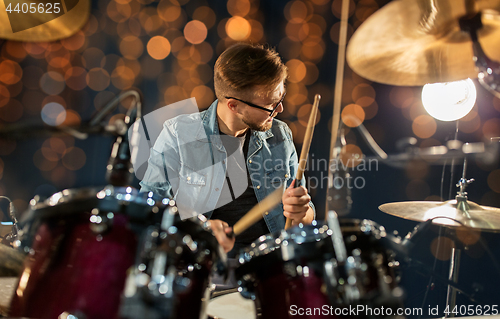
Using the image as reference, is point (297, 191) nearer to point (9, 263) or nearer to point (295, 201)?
point (295, 201)

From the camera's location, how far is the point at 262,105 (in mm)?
1453

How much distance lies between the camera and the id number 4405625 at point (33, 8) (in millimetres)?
1149

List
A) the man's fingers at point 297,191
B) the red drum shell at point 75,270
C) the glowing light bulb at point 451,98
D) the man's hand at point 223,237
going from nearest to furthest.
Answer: the red drum shell at point 75,270
the man's hand at point 223,237
the man's fingers at point 297,191
the glowing light bulb at point 451,98

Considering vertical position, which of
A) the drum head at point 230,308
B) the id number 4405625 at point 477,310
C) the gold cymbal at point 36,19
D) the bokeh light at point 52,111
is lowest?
the id number 4405625 at point 477,310

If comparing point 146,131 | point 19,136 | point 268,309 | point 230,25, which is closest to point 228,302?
point 268,309

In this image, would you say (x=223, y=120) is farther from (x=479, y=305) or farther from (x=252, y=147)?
(x=479, y=305)

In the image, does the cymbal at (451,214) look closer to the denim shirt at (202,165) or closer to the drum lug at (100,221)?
the denim shirt at (202,165)

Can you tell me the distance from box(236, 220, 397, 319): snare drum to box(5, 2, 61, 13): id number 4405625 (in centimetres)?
125

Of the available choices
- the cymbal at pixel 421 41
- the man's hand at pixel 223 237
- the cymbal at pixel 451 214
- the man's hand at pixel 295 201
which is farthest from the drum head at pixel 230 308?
the cymbal at pixel 421 41

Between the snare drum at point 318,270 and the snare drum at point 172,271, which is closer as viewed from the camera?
the snare drum at point 172,271

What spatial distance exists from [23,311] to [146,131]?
55.3 inches

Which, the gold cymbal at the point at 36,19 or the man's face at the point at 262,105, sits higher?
the gold cymbal at the point at 36,19

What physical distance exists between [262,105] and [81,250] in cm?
109

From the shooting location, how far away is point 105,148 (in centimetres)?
176
